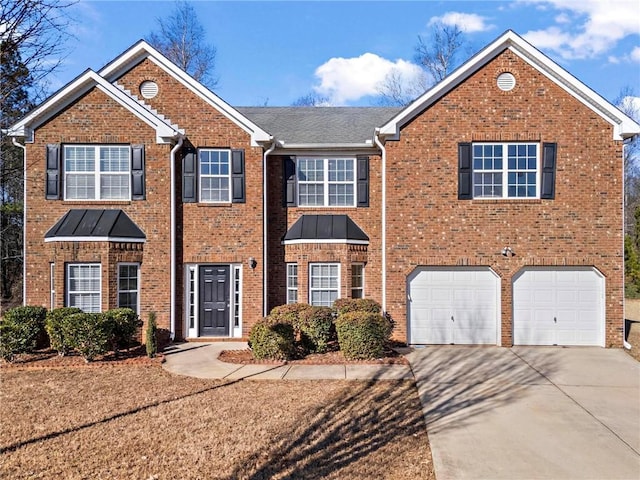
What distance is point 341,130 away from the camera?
14.5 m

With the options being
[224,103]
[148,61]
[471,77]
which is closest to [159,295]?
[224,103]

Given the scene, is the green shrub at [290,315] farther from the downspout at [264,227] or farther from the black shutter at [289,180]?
the black shutter at [289,180]

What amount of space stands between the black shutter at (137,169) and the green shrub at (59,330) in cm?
369

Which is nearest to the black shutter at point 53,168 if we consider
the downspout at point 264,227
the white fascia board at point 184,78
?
the white fascia board at point 184,78

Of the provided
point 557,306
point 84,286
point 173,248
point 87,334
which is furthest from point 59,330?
point 557,306

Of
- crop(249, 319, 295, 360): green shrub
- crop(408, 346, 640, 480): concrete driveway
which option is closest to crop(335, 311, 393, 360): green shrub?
crop(408, 346, 640, 480): concrete driveway

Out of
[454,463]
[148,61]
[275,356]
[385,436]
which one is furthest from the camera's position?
[148,61]

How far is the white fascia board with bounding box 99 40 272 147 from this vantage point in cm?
1253

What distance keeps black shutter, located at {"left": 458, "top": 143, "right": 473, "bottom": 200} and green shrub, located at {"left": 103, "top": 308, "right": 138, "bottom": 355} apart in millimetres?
9449

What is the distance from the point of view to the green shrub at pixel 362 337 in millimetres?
10203

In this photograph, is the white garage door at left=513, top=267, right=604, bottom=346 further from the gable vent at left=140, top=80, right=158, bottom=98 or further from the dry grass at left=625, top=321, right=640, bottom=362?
the gable vent at left=140, top=80, right=158, bottom=98

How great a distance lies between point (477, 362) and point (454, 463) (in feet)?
17.8

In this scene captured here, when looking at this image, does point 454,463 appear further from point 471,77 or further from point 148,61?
point 148,61

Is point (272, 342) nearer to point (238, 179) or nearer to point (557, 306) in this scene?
point (238, 179)
